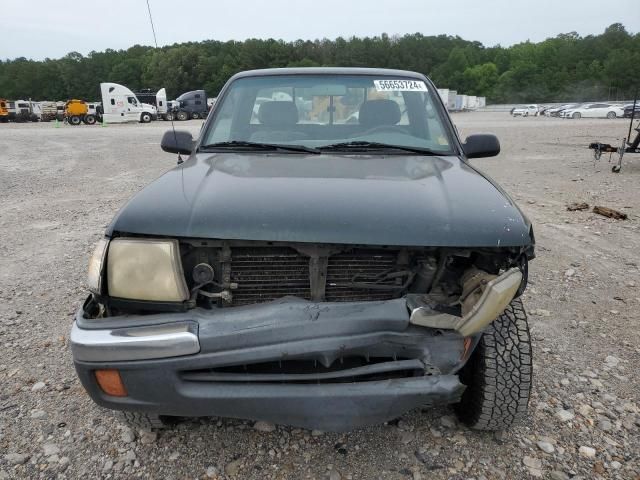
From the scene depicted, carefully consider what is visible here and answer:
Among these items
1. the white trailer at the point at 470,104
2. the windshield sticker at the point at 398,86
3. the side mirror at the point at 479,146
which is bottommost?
the white trailer at the point at 470,104

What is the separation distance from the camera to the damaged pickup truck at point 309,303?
1.65m

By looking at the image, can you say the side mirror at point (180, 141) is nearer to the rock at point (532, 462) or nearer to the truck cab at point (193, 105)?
the rock at point (532, 462)

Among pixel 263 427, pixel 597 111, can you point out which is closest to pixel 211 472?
pixel 263 427

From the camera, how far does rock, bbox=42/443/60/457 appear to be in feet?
6.77

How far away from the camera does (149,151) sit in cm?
1442

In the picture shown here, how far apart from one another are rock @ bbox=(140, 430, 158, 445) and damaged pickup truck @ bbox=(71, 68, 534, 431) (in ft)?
0.34

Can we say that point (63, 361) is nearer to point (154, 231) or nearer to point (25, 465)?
point (25, 465)

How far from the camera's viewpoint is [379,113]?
10.1ft

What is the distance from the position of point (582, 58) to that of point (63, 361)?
10642 centimetres

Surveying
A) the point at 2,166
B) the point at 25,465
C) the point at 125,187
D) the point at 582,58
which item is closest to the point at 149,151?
the point at 2,166

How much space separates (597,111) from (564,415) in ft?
140

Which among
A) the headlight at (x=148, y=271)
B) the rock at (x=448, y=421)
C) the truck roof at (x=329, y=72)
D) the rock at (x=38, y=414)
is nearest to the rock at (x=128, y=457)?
the rock at (x=38, y=414)

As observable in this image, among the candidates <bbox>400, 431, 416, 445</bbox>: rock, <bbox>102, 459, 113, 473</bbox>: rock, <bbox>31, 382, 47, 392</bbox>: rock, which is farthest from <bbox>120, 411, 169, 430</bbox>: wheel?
<bbox>400, 431, 416, 445</bbox>: rock

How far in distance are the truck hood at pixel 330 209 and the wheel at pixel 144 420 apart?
2.72 feet
